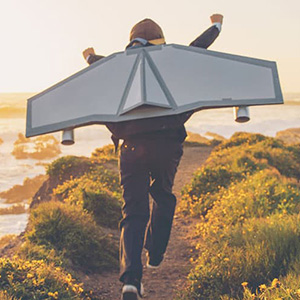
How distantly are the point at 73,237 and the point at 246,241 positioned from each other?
1912 mm

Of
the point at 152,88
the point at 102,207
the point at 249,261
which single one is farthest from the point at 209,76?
the point at 102,207

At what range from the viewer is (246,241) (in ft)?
14.6

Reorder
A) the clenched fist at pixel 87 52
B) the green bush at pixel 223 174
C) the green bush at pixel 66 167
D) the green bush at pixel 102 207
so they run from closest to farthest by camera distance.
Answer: the clenched fist at pixel 87 52 < the green bush at pixel 102 207 < the green bush at pixel 223 174 < the green bush at pixel 66 167

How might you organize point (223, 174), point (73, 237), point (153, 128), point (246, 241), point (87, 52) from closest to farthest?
point (153, 128)
point (87, 52)
point (246, 241)
point (73, 237)
point (223, 174)

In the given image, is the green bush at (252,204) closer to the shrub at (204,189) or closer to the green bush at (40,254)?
the shrub at (204,189)

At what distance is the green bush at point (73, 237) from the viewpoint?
5.03 m

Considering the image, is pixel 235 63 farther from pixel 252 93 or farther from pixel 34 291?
pixel 34 291

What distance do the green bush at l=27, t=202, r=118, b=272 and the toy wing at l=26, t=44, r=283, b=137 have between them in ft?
5.28

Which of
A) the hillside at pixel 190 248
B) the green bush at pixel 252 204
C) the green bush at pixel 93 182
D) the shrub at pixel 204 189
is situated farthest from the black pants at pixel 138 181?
the green bush at pixel 93 182

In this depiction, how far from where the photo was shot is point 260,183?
23.2 ft

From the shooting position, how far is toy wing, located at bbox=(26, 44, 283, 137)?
370cm

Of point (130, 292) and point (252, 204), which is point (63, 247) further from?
point (252, 204)

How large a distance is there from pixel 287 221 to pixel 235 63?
5.69ft

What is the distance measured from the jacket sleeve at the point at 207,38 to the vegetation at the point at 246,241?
185cm
